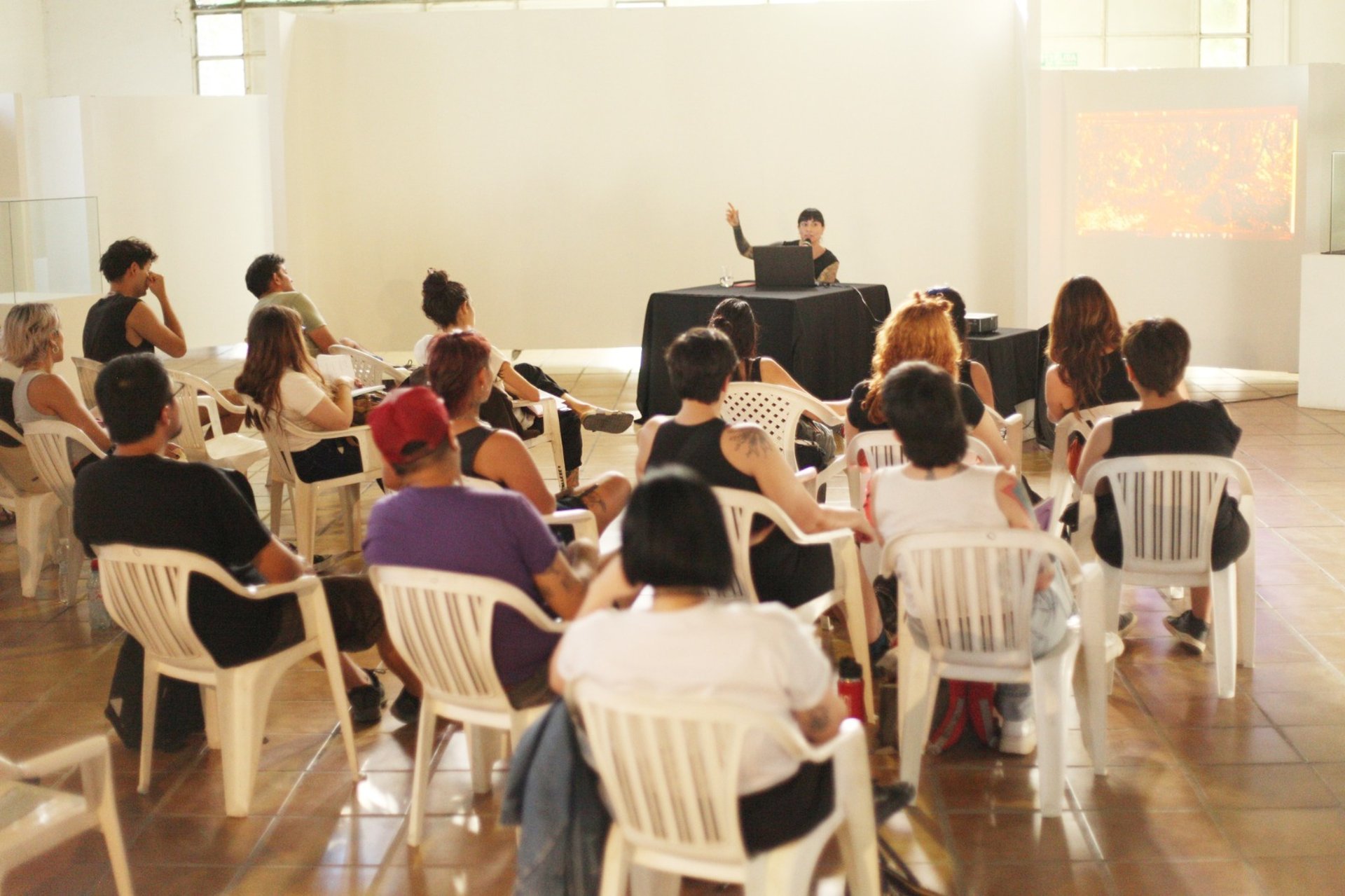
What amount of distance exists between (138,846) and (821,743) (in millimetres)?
1664

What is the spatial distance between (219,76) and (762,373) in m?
11.5

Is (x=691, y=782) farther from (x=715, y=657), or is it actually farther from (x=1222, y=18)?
(x=1222, y=18)

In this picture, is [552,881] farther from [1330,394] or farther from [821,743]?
[1330,394]

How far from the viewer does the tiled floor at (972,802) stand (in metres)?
2.83

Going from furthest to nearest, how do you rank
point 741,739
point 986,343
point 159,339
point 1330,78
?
point 1330,78
point 986,343
point 159,339
point 741,739

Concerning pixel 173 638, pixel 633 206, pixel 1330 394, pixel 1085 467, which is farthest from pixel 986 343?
A: pixel 173 638

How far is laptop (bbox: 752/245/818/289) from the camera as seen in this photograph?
7.64 meters

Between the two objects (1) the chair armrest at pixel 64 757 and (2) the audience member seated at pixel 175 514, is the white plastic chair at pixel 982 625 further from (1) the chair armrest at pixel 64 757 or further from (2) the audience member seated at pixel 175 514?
Result: (1) the chair armrest at pixel 64 757

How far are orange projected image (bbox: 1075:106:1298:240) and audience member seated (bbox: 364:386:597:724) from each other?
777 cm

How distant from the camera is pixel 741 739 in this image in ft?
6.57

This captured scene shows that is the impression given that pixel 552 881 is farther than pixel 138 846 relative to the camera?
No

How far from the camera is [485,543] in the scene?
275cm

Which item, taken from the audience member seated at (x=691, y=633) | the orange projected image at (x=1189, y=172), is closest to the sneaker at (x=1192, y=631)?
the audience member seated at (x=691, y=633)

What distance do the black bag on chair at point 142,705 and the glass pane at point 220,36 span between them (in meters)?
12.3
